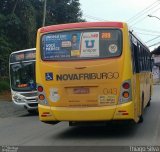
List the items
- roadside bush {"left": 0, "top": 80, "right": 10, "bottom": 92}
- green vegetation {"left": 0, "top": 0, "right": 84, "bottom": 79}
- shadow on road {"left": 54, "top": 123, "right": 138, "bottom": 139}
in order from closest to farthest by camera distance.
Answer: shadow on road {"left": 54, "top": 123, "right": 138, "bottom": 139}
roadside bush {"left": 0, "top": 80, "right": 10, "bottom": 92}
green vegetation {"left": 0, "top": 0, "right": 84, "bottom": 79}

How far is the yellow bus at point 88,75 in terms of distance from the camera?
12.7 meters

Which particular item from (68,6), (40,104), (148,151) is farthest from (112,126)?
(68,6)

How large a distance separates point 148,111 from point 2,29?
2043 cm

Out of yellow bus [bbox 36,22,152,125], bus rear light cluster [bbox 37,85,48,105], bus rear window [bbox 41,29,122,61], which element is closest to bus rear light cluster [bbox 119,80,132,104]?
yellow bus [bbox 36,22,152,125]

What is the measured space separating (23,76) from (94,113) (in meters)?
10.6

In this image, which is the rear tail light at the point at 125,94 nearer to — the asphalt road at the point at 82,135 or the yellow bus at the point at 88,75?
the yellow bus at the point at 88,75

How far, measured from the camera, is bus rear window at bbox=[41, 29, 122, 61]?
1299cm

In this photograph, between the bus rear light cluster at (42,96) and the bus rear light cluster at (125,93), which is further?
the bus rear light cluster at (42,96)

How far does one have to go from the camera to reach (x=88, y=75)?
12906mm

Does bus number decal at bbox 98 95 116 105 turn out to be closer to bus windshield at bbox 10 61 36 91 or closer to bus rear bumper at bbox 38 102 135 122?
bus rear bumper at bbox 38 102 135 122

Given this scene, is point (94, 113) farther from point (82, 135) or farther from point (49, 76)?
point (49, 76)

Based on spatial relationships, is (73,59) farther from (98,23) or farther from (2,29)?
(2,29)

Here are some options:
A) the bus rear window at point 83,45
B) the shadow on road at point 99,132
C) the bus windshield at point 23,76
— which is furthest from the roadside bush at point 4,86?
the bus rear window at point 83,45

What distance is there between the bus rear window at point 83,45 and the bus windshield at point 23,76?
357 inches
